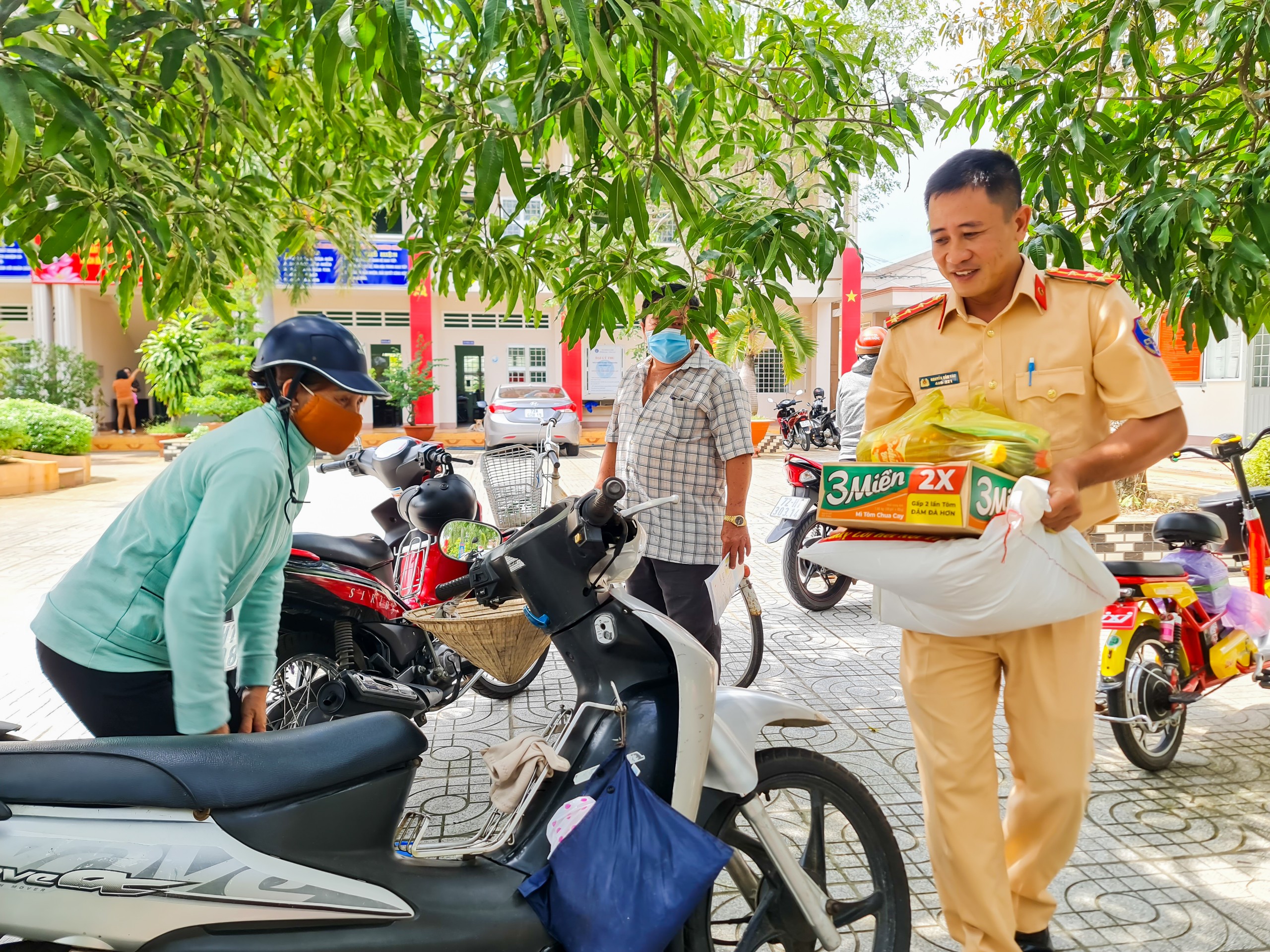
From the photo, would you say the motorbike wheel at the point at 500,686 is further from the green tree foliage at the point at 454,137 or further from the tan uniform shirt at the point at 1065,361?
the tan uniform shirt at the point at 1065,361

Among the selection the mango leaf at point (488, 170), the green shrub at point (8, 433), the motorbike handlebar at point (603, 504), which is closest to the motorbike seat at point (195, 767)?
the motorbike handlebar at point (603, 504)

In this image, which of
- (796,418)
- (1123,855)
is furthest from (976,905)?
(796,418)

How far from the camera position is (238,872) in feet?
4.96

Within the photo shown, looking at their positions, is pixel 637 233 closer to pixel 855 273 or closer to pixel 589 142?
pixel 589 142

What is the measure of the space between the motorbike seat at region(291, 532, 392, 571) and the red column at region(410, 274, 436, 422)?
62.9ft

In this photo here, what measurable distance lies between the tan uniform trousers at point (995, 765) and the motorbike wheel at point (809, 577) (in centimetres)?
414

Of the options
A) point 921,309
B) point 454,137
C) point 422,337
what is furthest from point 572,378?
point 921,309

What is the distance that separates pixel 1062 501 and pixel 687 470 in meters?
2.06

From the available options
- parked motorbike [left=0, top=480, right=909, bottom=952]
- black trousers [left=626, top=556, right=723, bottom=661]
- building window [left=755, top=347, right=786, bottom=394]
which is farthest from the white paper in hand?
building window [left=755, top=347, right=786, bottom=394]

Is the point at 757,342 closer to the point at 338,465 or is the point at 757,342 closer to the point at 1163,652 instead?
the point at 338,465

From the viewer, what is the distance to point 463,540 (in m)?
4.21

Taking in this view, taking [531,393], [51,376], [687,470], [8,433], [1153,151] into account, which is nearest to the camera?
[1153,151]

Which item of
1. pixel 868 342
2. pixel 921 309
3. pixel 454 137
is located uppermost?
pixel 454 137

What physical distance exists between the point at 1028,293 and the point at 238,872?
204 cm
